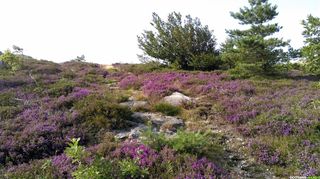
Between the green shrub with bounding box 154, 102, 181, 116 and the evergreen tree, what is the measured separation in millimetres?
6706

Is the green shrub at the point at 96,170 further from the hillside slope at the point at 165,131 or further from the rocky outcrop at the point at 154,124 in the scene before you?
the rocky outcrop at the point at 154,124

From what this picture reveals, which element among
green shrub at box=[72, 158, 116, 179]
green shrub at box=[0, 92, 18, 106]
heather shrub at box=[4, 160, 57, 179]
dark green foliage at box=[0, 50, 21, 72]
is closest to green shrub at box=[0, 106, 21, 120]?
green shrub at box=[0, 92, 18, 106]

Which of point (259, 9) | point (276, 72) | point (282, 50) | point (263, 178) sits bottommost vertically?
point (263, 178)

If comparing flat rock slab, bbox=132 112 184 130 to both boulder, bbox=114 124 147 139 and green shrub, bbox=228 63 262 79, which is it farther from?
green shrub, bbox=228 63 262 79

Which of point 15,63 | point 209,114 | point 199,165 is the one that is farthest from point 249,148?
point 15,63

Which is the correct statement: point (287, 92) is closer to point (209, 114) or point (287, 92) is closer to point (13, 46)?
point (209, 114)

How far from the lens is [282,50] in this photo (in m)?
17.7

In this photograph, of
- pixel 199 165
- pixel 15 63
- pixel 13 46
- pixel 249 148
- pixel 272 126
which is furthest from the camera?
pixel 13 46

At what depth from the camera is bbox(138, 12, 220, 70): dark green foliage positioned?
70.4 feet

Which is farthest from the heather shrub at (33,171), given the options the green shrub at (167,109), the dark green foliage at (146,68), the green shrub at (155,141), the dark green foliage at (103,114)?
the dark green foliage at (146,68)

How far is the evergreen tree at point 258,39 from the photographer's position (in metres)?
17.3

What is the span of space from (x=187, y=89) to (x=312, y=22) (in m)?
6.65

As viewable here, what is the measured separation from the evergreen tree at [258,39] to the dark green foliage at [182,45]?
3158 mm

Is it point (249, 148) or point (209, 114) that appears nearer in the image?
point (249, 148)
